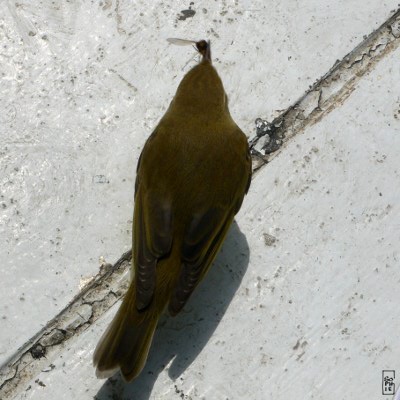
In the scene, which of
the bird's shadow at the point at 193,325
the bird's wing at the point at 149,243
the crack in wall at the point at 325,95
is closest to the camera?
the bird's wing at the point at 149,243

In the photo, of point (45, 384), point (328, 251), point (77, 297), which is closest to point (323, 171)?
point (328, 251)

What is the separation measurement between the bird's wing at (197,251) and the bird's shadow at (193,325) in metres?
0.28

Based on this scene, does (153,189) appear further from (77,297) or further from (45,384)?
(45,384)

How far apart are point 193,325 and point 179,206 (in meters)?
0.56

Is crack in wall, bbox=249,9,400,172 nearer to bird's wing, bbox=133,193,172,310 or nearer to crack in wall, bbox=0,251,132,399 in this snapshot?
bird's wing, bbox=133,193,172,310

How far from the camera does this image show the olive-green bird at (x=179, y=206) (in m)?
3.23

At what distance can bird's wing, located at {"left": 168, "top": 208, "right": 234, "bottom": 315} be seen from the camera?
3217 mm

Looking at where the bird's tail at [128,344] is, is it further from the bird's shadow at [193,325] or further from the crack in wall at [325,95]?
the crack in wall at [325,95]

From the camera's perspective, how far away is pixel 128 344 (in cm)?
323

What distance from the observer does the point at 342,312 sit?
3.60 metres

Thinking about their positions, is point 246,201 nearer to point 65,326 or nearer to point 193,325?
point 193,325

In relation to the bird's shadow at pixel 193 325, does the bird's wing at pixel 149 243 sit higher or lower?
higher

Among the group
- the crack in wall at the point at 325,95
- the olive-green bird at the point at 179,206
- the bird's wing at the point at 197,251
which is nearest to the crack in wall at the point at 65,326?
the olive-green bird at the point at 179,206

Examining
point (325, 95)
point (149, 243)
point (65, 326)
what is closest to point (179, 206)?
point (149, 243)
